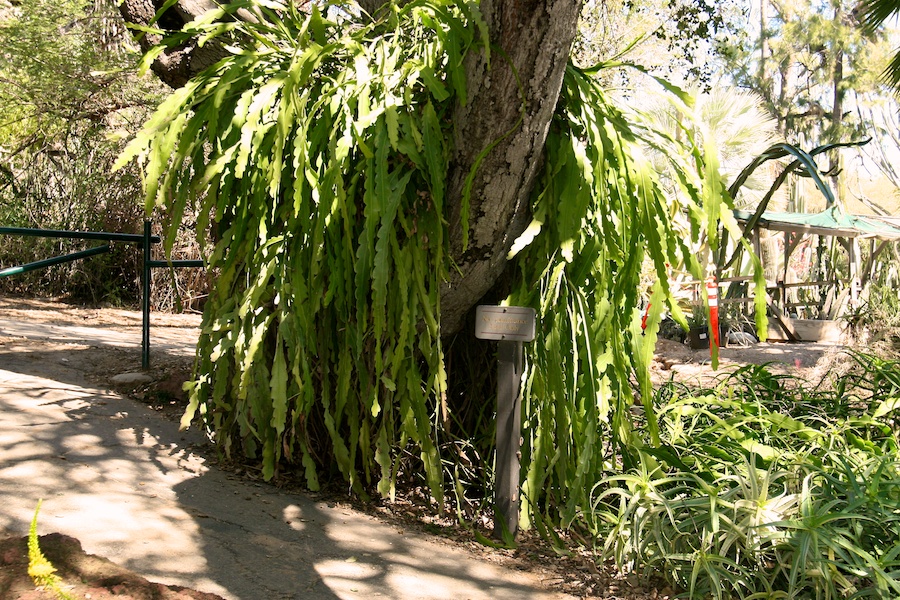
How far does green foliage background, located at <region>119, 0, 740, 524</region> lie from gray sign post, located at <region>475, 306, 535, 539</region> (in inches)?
5.4

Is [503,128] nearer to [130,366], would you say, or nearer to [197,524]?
[197,524]

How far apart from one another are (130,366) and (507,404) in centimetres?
331

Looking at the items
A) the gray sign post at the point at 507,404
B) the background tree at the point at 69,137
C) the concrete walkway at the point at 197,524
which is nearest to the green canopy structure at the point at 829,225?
the background tree at the point at 69,137

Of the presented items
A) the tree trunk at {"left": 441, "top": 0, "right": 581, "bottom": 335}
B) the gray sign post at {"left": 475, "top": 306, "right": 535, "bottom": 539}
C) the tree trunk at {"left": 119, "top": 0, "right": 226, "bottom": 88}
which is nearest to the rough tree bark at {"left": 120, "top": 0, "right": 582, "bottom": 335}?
the tree trunk at {"left": 441, "top": 0, "right": 581, "bottom": 335}

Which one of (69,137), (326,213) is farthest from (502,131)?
(69,137)

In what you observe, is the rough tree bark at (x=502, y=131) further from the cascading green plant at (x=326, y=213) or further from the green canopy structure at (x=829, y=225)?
the green canopy structure at (x=829, y=225)

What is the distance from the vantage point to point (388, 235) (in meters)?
3.43

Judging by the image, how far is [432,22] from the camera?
3.41 metres

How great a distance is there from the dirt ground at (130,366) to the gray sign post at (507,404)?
19cm

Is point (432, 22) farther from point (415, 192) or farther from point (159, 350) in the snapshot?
point (159, 350)

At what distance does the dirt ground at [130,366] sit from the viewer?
2.10 meters

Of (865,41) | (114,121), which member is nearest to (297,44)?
(114,121)

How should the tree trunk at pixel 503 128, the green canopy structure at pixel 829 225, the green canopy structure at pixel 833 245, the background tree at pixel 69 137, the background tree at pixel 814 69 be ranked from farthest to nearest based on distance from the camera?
the background tree at pixel 814 69, the green canopy structure at pixel 833 245, the green canopy structure at pixel 829 225, the background tree at pixel 69 137, the tree trunk at pixel 503 128

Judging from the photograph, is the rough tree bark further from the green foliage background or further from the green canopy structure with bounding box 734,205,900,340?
the green canopy structure with bounding box 734,205,900,340
